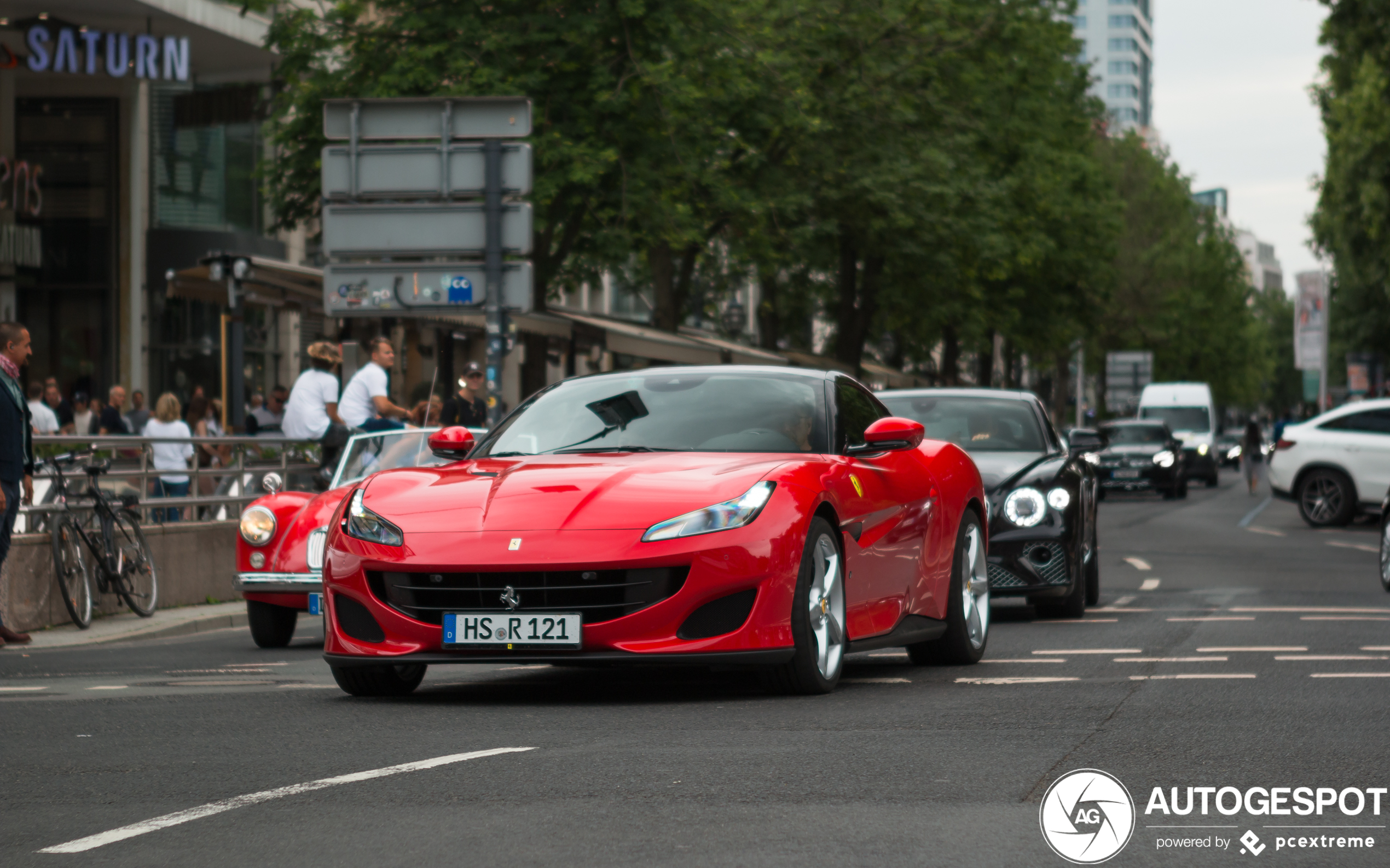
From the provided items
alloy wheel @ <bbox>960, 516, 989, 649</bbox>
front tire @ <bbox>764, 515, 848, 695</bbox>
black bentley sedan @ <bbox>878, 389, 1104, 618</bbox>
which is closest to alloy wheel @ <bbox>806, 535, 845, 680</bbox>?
front tire @ <bbox>764, 515, 848, 695</bbox>

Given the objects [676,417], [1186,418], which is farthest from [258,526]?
Answer: [1186,418]

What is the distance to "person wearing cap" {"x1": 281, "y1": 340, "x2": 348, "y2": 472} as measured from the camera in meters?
17.0

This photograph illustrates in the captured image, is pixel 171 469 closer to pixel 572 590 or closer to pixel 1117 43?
pixel 572 590

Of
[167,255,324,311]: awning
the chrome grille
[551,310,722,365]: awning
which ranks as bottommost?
the chrome grille

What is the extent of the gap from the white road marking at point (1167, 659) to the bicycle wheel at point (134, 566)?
744 cm

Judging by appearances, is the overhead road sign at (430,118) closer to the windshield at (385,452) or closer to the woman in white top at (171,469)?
the woman in white top at (171,469)

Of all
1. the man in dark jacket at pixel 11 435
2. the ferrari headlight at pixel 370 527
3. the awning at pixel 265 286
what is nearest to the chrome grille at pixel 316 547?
the man in dark jacket at pixel 11 435

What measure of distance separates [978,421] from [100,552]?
613cm

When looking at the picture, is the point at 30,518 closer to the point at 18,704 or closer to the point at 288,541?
the point at 288,541

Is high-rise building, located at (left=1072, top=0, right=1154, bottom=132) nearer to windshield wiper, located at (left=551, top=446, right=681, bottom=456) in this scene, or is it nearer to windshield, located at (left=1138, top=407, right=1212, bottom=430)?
windshield, located at (left=1138, top=407, right=1212, bottom=430)

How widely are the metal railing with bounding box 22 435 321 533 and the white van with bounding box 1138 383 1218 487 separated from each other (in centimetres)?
3695

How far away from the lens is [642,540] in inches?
303

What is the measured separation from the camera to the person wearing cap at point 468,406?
63.2ft

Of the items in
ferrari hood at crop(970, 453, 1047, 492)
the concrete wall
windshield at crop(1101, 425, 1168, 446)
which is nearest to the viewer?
ferrari hood at crop(970, 453, 1047, 492)
